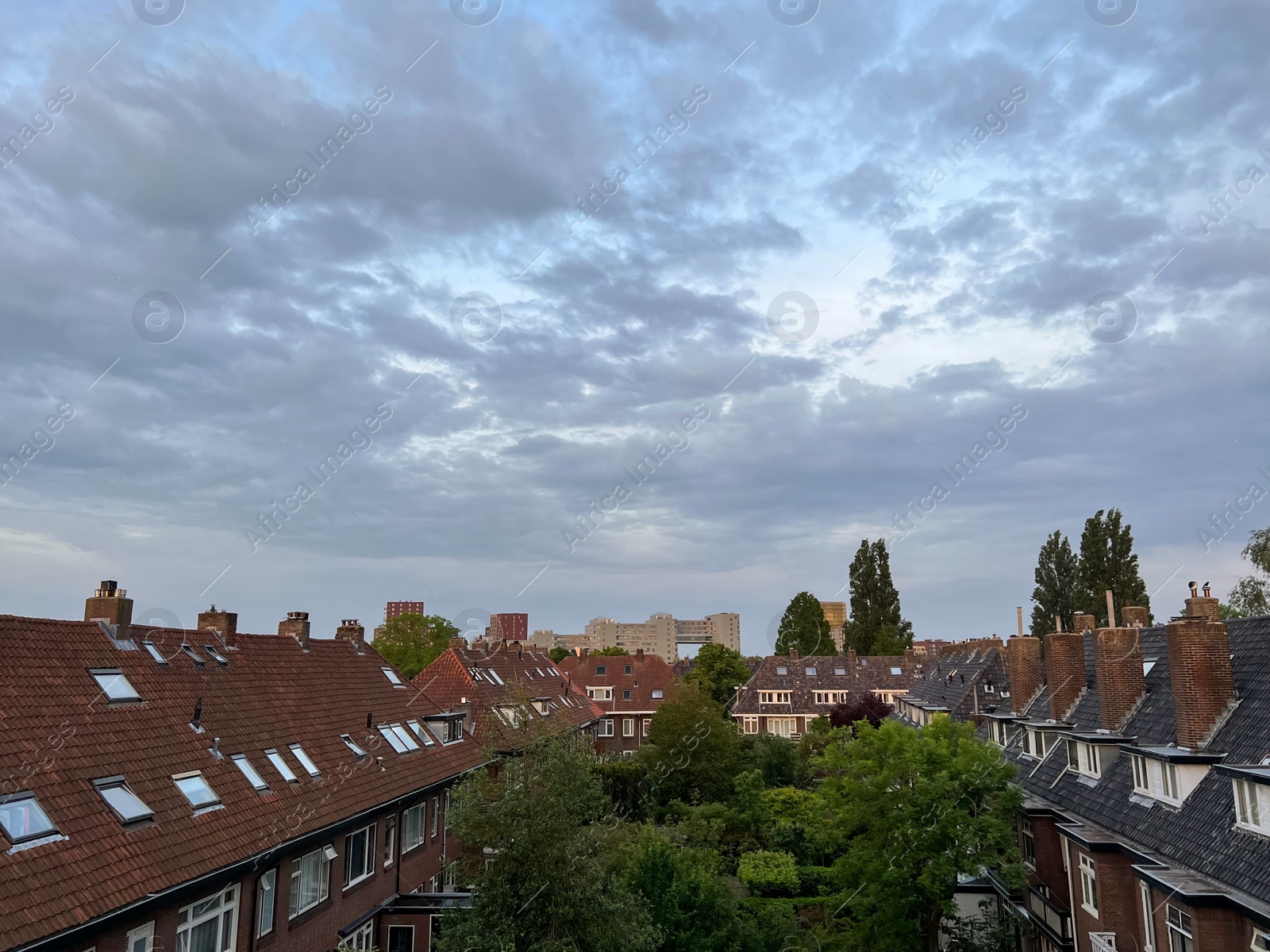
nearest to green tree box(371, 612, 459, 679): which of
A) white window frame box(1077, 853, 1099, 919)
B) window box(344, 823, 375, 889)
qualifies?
window box(344, 823, 375, 889)

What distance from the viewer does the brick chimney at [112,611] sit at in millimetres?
19062

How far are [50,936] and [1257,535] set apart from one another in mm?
59968

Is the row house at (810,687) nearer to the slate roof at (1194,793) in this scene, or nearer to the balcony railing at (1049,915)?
the balcony railing at (1049,915)

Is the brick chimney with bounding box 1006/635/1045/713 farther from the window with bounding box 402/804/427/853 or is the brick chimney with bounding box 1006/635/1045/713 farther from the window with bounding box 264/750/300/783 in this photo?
the window with bounding box 264/750/300/783

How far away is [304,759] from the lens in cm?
2170

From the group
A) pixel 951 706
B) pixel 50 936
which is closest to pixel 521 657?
pixel 951 706

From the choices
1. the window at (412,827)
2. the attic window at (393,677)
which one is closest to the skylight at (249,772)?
the window at (412,827)

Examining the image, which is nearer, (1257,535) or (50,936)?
(50,936)

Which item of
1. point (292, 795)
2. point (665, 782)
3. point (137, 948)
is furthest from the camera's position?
point (665, 782)

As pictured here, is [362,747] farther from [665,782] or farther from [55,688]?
[665,782]

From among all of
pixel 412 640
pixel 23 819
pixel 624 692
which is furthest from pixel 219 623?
pixel 624 692

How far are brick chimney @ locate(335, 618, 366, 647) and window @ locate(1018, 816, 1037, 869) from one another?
82.1 ft

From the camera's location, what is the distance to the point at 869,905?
2303 centimetres

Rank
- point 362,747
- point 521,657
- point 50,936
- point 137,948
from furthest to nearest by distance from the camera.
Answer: point 521,657 → point 362,747 → point 137,948 → point 50,936
